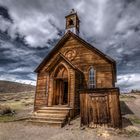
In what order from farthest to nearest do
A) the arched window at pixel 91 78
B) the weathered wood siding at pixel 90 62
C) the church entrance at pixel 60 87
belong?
the church entrance at pixel 60 87, the arched window at pixel 91 78, the weathered wood siding at pixel 90 62

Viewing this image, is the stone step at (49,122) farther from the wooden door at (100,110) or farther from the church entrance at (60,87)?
the church entrance at (60,87)

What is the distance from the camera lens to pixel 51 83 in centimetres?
1752

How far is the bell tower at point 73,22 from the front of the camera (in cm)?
2097

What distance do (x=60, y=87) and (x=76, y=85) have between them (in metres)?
3.14

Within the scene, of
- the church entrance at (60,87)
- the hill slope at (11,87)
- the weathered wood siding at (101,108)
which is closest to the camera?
the weathered wood siding at (101,108)

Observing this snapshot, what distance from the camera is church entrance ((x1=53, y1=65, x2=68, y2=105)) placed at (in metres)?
17.5

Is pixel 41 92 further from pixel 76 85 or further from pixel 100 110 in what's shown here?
pixel 100 110

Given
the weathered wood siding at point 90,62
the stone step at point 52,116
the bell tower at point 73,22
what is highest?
the bell tower at point 73,22

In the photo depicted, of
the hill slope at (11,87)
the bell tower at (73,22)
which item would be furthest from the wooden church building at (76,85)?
the hill slope at (11,87)

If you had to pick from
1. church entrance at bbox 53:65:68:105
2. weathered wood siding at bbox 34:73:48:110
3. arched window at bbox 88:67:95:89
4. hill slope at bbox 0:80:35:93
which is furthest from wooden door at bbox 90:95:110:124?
hill slope at bbox 0:80:35:93

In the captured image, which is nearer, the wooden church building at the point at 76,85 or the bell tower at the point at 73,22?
the wooden church building at the point at 76,85

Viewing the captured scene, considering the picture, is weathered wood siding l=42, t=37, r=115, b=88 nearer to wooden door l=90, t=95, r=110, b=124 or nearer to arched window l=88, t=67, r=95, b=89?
arched window l=88, t=67, r=95, b=89

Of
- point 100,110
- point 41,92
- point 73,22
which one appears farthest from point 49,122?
point 73,22

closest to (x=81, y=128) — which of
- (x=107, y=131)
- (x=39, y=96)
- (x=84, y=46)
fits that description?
(x=107, y=131)
